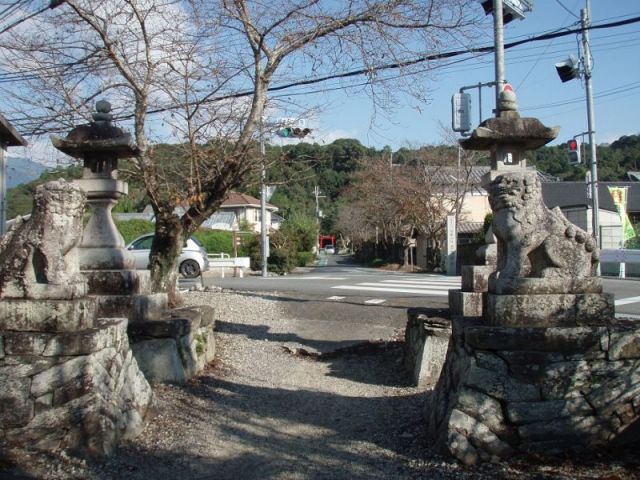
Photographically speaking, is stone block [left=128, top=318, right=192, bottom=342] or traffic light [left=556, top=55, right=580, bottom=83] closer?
stone block [left=128, top=318, right=192, bottom=342]

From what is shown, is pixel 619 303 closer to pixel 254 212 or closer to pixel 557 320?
pixel 557 320

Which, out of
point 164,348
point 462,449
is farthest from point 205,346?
point 462,449

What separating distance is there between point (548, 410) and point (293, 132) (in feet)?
20.4

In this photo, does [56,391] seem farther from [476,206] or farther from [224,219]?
[224,219]

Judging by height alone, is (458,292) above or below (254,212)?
below

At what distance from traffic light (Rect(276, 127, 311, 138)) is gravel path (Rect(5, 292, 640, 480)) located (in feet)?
11.0

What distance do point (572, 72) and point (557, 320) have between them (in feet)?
44.2

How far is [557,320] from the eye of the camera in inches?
167

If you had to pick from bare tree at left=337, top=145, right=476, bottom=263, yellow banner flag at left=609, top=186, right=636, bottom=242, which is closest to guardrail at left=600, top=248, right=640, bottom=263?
yellow banner flag at left=609, top=186, right=636, bottom=242

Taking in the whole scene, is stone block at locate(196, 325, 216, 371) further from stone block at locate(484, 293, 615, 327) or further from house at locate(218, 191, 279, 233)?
house at locate(218, 191, 279, 233)

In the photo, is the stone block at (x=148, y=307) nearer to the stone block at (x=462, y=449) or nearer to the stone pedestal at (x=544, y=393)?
the stone pedestal at (x=544, y=393)

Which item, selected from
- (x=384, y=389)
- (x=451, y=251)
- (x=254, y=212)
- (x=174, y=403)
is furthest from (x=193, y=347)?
(x=254, y=212)

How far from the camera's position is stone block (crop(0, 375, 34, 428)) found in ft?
13.4

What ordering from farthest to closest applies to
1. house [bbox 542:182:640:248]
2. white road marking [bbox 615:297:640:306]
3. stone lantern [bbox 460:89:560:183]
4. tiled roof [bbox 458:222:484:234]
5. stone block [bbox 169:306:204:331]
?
tiled roof [bbox 458:222:484:234], house [bbox 542:182:640:248], white road marking [bbox 615:297:640:306], stone block [bbox 169:306:204:331], stone lantern [bbox 460:89:560:183]
